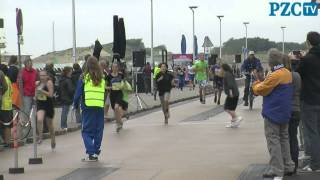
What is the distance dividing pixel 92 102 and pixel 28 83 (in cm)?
449

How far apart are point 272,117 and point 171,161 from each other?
2792 mm

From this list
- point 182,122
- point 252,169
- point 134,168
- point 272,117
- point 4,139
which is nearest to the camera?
point 272,117

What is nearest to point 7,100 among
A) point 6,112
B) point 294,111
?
point 6,112

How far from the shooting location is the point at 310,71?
9.43 metres

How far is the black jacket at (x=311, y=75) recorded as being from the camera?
9383mm

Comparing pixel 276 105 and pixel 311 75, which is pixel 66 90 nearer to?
pixel 311 75

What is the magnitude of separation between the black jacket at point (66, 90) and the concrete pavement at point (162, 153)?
1.26 meters

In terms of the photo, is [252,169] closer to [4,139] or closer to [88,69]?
[88,69]

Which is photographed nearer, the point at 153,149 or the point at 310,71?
the point at 310,71

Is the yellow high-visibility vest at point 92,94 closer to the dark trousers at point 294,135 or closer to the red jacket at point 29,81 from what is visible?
the dark trousers at point 294,135

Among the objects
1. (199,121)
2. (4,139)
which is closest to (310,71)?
(4,139)

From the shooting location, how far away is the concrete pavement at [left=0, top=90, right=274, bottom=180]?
10.2m

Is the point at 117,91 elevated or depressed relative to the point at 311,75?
depressed

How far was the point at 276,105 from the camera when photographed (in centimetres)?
891
